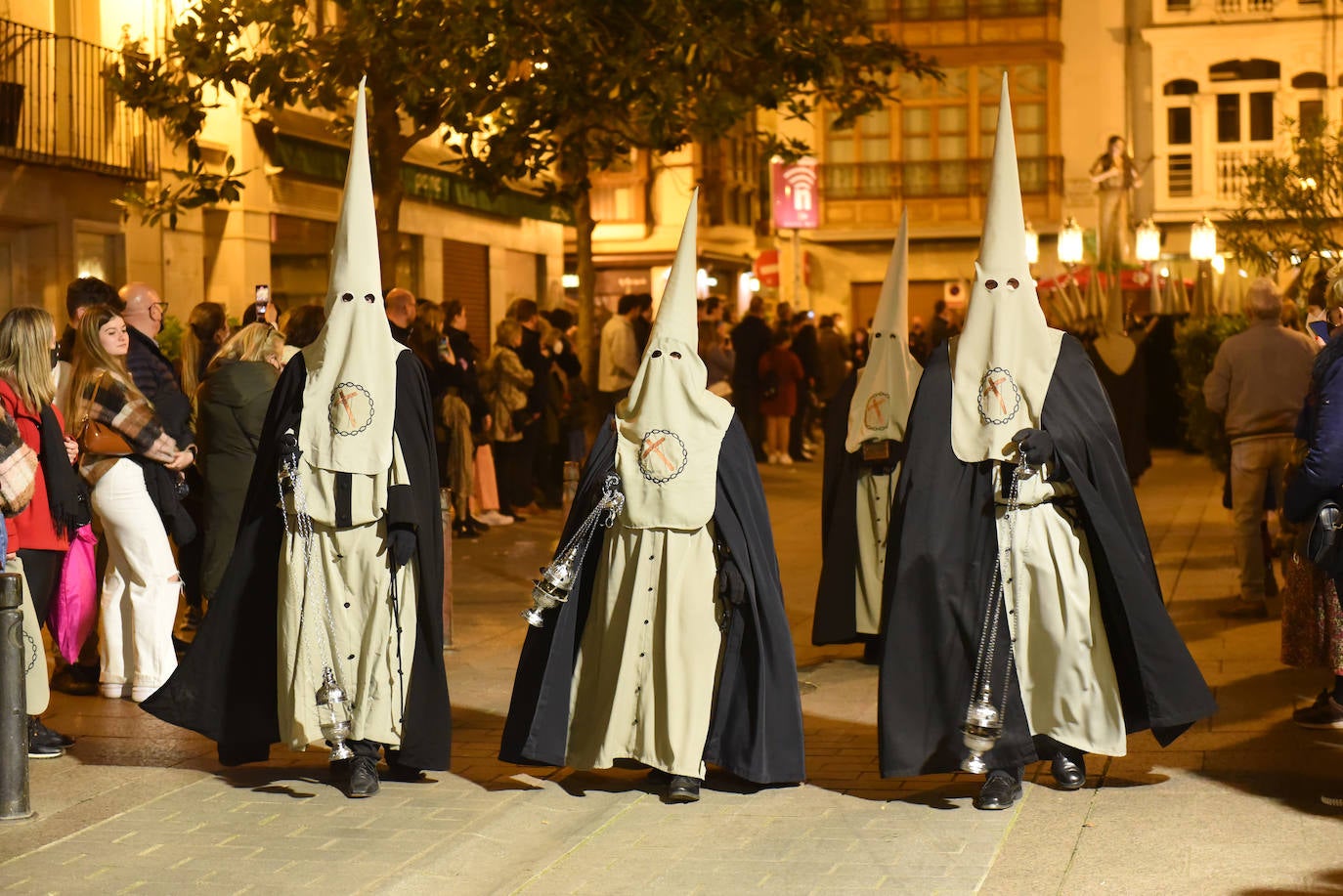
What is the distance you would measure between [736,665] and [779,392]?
57.5 feet

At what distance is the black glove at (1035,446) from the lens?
6.82 m

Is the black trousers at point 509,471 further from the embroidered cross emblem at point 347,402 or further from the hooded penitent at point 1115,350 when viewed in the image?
→ the embroidered cross emblem at point 347,402

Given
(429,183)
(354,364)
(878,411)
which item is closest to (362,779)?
(354,364)

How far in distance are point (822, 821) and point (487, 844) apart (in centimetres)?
119

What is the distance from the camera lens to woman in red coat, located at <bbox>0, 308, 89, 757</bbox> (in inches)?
312

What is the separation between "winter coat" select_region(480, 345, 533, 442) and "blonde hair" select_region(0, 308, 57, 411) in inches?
347

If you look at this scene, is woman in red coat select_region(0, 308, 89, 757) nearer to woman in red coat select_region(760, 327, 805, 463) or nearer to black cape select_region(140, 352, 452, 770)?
black cape select_region(140, 352, 452, 770)

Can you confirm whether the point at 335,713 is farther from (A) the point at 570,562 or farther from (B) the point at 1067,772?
(B) the point at 1067,772

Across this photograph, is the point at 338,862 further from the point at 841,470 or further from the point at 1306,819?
the point at 841,470

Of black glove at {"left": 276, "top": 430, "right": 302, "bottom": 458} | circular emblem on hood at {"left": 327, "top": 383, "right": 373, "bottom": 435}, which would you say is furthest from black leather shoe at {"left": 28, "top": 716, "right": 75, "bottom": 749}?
circular emblem on hood at {"left": 327, "top": 383, "right": 373, "bottom": 435}

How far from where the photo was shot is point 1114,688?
699cm

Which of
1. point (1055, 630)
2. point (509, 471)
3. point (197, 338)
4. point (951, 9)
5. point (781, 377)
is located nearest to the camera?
point (1055, 630)

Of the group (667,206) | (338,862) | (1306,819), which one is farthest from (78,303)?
(667,206)

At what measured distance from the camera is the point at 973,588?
23.1ft
